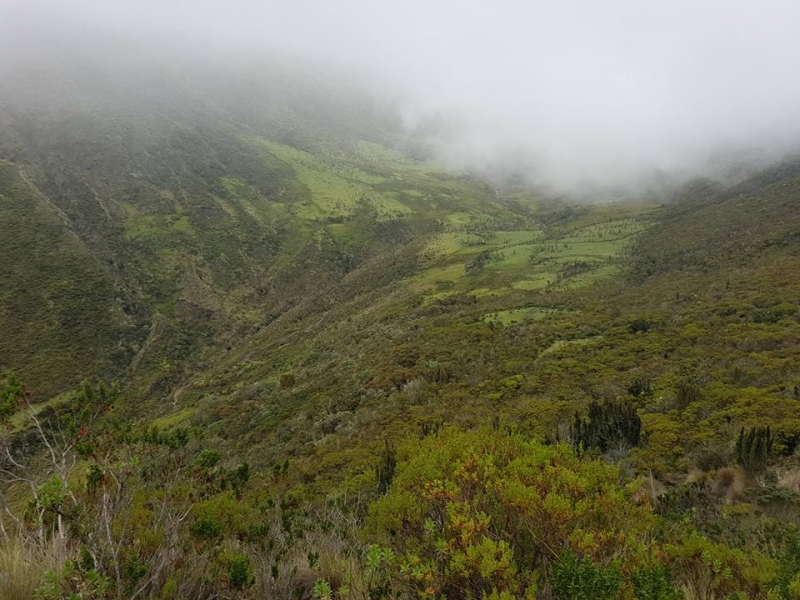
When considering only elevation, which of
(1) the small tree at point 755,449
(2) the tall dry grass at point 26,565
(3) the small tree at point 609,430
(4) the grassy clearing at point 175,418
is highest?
(2) the tall dry grass at point 26,565

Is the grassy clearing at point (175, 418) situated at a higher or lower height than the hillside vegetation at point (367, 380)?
lower

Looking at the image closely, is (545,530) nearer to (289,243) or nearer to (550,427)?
(550,427)

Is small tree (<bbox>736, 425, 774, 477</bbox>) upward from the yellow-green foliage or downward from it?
downward

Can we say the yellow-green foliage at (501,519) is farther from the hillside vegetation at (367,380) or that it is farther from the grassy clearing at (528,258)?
the grassy clearing at (528,258)

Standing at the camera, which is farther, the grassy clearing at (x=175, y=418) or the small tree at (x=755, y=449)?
the grassy clearing at (x=175, y=418)

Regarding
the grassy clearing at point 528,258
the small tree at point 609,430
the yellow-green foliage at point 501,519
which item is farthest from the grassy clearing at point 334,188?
the yellow-green foliage at point 501,519

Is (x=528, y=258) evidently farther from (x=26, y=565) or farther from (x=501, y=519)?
(x=26, y=565)

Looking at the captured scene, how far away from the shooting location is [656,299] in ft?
96.9

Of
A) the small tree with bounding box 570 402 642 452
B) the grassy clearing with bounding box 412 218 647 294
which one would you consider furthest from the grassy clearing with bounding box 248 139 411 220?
the small tree with bounding box 570 402 642 452

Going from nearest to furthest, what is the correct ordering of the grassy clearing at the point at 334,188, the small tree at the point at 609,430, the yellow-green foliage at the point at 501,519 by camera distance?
1. the yellow-green foliage at the point at 501,519
2. the small tree at the point at 609,430
3. the grassy clearing at the point at 334,188

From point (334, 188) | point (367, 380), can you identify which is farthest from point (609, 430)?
point (334, 188)

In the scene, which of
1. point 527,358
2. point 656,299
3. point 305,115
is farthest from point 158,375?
point 305,115

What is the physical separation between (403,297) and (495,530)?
150 feet

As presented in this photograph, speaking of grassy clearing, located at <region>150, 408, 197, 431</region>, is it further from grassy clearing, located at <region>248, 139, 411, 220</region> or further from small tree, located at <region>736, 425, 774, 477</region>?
grassy clearing, located at <region>248, 139, 411, 220</region>
